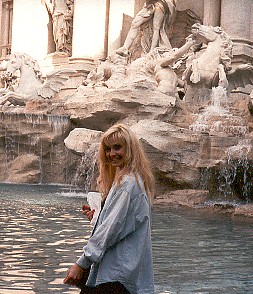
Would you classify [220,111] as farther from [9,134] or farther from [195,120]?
[9,134]

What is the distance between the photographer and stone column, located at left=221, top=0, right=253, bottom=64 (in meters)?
18.1

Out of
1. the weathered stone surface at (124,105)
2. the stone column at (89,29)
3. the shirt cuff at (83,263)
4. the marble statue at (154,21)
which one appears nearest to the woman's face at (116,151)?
the shirt cuff at (83,263)

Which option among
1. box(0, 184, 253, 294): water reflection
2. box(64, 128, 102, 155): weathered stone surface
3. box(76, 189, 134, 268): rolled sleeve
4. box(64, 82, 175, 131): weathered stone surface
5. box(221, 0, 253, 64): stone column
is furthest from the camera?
box(221, 0, 253, 64): stone column

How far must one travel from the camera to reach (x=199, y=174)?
1067 cm

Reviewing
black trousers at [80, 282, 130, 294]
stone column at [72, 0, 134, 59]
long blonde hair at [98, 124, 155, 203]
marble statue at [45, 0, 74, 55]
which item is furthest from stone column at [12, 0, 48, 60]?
black trousers at [80, 282, 130, 294]

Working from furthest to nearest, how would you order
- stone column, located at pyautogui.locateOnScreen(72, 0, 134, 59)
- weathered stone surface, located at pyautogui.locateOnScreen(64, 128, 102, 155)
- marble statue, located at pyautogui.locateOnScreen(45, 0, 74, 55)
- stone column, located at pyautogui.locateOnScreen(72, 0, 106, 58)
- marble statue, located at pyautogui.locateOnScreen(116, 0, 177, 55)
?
1. marble statue, located at pyautogui.locateOnScreen(45, 0, 74, 55)
2. stone column, located at pyautogui.locateOnScreen(72, 0, 106, 58)
3. stone column, located at pyautogui.locateOnScreen(72, 0, 134, 59)
4. marble statue, located at pyautogui.locateOnScreen(116, 0, 177, 55)
5. weathered stone surface, located at pyautogui.locateOnScreen(64, 128, 102, 155)

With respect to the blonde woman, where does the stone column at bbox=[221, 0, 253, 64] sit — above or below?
above

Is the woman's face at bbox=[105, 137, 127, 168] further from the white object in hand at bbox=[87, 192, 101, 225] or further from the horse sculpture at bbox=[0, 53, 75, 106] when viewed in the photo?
the horse sculpture at bbox=[0, 53, 75, 106]

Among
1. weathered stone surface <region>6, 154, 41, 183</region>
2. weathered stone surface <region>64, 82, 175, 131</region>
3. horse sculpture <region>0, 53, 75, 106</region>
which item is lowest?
weathered stone surface <region>6, 154, 41, 183</region>

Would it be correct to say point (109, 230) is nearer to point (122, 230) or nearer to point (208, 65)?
point (122, 230)

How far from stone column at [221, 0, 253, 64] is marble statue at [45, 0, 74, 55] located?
6646 mm

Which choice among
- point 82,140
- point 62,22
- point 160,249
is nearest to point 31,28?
point 62,22

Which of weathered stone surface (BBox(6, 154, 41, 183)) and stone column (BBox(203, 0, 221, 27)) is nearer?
weathered stone surface (BBox(6, 154, 41, 183))

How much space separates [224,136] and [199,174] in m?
0.98
